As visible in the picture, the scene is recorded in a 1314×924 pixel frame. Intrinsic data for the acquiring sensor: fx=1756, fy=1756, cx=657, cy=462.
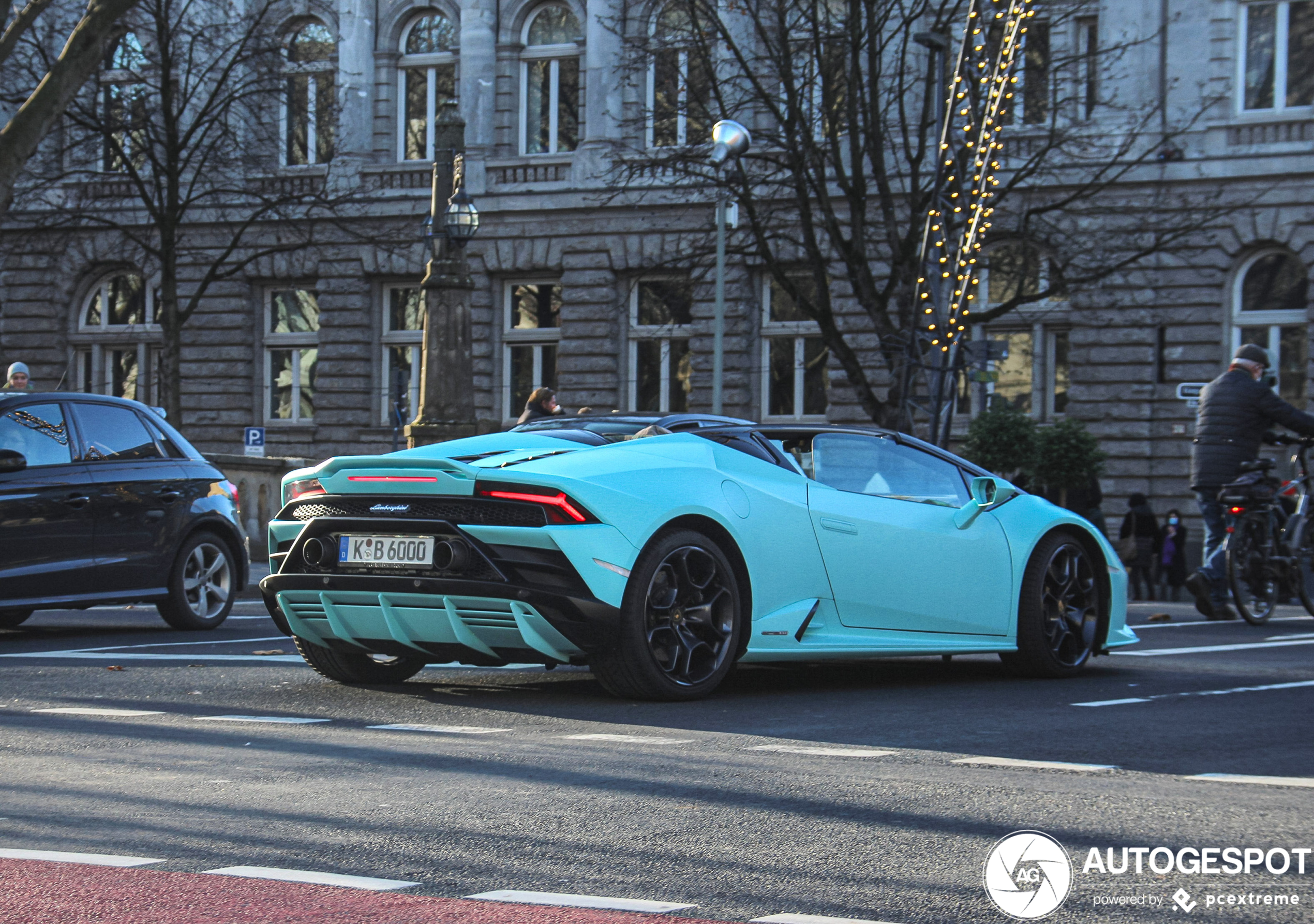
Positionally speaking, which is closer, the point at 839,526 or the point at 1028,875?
the point at 1028,875

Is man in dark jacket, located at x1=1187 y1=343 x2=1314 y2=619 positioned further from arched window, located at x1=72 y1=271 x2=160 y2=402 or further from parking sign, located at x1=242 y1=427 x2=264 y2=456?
arched window, located at x1=72 y1=271 x2=160 y2=402

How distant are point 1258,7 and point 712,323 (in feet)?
36.6

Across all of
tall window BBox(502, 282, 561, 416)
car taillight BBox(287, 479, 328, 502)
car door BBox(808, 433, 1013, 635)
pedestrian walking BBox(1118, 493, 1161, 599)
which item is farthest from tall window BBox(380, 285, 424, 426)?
car taillight BBox(287, 479, 328, 502)

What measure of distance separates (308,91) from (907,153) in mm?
17339

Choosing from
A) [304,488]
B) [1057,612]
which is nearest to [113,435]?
[304,488]

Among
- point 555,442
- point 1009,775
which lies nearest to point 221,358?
point 555,442

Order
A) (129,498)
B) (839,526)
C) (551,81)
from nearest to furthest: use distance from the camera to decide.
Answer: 1. (839,526)
2. (129,498)
3. (551,81)

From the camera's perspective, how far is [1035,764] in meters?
5.75

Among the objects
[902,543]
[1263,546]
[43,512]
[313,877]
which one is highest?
[902,543]

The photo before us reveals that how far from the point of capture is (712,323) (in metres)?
33.6

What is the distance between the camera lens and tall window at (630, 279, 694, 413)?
3453cm

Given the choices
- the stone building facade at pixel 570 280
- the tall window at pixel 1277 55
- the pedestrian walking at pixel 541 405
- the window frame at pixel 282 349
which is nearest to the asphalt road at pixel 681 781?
the pedestrian walking at pixel 541 405

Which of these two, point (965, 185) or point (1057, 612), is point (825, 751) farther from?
point (965, 185)

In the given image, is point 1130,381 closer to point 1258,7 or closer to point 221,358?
point 1258,7
